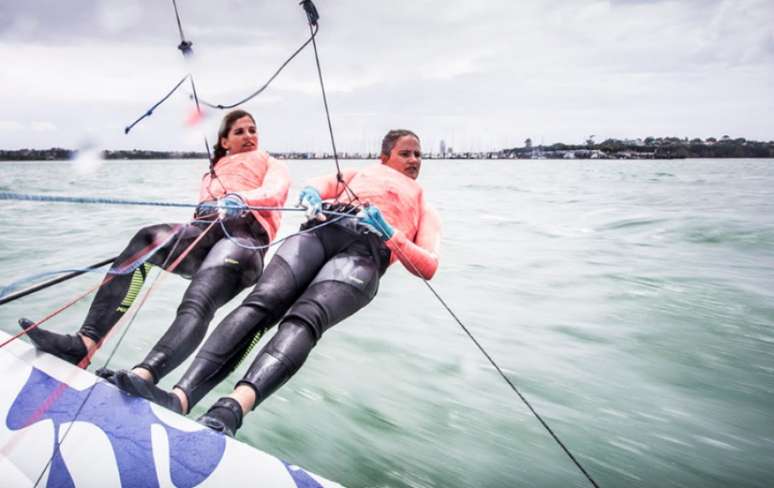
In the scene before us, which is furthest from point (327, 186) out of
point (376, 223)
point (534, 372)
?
point (534, 372)

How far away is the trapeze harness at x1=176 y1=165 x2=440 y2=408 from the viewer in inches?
69.8

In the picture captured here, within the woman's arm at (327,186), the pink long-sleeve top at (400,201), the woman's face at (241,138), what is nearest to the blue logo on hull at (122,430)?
the pink long-sleeve top at (400,201)

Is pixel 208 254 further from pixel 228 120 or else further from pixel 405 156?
pixel 405 156

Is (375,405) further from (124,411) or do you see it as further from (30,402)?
(30,402)

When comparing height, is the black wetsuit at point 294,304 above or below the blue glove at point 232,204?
below

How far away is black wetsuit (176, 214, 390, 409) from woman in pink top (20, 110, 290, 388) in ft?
0.58

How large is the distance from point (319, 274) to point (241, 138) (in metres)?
1.54

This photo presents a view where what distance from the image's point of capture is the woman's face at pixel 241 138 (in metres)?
3.24

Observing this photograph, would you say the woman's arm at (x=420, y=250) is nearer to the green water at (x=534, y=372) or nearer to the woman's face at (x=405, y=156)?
the woman's face at (x=405, y=156)

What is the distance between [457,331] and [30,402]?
2.71 meters

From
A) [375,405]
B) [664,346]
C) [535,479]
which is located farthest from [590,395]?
[375,405]

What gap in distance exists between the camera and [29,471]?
1352 mm

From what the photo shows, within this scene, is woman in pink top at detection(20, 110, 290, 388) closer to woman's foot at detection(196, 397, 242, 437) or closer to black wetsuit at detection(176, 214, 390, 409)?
black wetsuit at detection(176, 214, 390, 409)

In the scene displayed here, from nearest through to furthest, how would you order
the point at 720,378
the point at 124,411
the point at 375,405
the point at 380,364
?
the point at 124,411 → the point at 375,405 → the point at 720,378 → the point at 380,364
